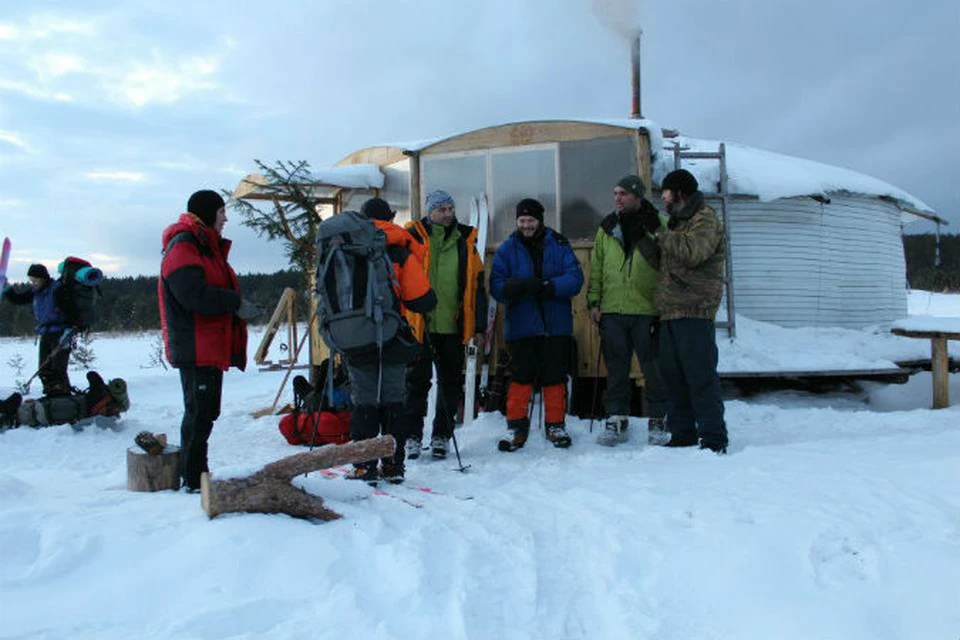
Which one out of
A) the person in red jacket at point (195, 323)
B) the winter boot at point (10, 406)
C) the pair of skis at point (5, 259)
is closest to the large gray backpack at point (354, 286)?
the person in red jacket at point (195, 323)

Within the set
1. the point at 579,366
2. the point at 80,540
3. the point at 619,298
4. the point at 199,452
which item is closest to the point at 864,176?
the point at 579,366

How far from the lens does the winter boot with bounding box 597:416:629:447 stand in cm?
509

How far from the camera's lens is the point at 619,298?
5148 mm

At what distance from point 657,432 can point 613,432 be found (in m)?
0.29

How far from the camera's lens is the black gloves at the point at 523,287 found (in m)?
5.01

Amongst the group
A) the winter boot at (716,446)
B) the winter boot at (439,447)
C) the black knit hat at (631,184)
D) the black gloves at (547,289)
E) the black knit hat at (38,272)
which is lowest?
the winter boot at (439,447)

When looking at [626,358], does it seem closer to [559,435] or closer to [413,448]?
[559,435]

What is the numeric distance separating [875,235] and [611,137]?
5.22 metres

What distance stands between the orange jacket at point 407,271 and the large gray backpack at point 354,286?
131mm

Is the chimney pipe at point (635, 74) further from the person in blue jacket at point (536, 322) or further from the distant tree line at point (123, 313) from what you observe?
the distant tree line at point (123, 313)

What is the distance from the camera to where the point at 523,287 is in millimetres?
5008

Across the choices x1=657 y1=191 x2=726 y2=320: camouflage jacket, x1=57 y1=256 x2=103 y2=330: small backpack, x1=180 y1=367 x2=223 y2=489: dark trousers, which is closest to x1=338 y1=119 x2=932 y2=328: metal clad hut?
x1=657 y1=191 x2=726 y2=320: camouflage jacket

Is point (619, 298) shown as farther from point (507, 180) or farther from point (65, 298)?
point (65, 298)

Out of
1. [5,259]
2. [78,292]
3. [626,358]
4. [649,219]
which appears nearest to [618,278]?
[649,219]
